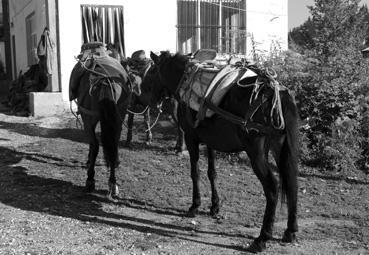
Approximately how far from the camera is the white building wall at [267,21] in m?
14.6

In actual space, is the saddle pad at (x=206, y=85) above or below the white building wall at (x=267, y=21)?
below

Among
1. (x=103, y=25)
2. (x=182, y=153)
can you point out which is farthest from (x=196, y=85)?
(x=103, y=25)

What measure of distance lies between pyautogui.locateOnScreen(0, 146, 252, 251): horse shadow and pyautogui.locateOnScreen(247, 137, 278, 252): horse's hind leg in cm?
22

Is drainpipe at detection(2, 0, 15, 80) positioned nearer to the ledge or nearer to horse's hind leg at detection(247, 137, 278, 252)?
the ledge

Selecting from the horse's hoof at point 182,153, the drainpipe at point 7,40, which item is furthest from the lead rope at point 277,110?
the drainpipe at point 7,40

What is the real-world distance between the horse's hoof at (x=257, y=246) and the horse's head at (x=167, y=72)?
2268mm

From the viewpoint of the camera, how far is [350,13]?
2372cm

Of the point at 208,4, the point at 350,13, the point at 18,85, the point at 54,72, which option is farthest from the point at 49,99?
the point at 350,13

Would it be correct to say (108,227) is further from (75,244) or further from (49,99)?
(49,99)

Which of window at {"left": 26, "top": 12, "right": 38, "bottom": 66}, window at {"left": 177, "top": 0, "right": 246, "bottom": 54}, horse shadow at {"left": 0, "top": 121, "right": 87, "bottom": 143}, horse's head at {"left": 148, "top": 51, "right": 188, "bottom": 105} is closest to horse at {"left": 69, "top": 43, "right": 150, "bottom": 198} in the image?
horse's head at {"left": 148, "top": 51, "right": 188, "bottom": 105}

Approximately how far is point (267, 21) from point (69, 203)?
34.6 ft

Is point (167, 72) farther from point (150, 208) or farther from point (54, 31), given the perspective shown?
point (54, 31)

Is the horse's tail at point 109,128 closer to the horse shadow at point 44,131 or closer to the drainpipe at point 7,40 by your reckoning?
the horse shadow at point 44,131

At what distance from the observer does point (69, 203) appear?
20.5 feet
